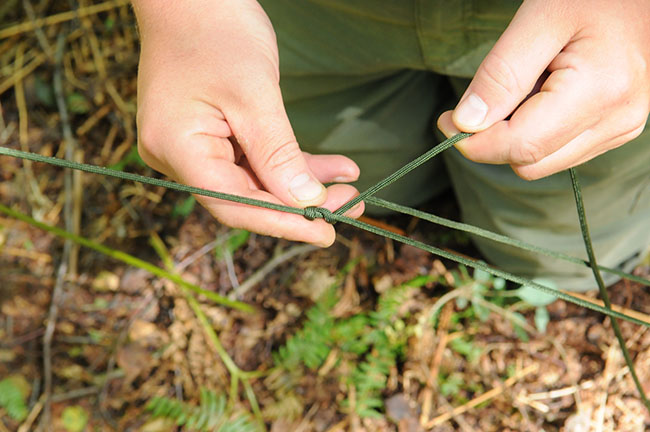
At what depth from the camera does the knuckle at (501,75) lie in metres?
0.66

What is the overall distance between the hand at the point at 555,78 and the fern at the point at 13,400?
1494 millimetres

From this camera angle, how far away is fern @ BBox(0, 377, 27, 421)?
1.52 meters

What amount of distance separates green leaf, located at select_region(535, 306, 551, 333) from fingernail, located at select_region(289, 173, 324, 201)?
2.94 ft

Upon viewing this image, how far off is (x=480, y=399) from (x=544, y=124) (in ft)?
2.98

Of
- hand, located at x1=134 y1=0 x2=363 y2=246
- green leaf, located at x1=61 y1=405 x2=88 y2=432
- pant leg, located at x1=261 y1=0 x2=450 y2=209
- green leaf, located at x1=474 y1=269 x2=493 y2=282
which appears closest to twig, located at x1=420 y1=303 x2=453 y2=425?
green leaf, located at x1=474 y1=269 x2=493 y2=282

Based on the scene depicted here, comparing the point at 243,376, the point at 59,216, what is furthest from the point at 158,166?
the point at 59,216

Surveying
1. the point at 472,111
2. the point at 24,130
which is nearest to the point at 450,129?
the point at 472,111

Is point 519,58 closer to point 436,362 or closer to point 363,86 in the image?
point 363,86

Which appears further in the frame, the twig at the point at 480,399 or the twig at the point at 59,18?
the twig at the point at 59,18

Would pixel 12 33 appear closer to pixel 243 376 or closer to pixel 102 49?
pixel 102 49

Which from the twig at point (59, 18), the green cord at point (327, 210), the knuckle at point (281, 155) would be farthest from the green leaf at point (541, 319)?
the twig at point (59, 18)

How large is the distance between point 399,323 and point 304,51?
76 centimetres

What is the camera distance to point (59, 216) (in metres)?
1.76

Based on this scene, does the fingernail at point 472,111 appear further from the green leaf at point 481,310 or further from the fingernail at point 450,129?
the green leaf at point 481,310
